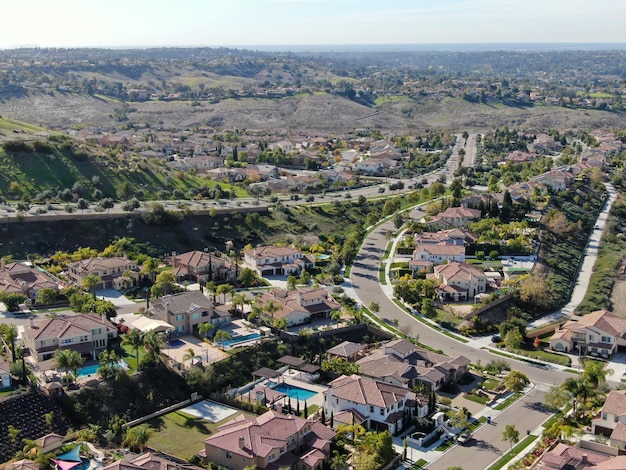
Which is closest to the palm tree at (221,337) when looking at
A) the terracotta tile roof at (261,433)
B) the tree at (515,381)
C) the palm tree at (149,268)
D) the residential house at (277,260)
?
the terracotta tile roof at (261,433)

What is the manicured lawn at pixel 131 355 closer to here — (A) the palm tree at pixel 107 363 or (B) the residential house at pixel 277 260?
(A) the palm tree at pixel 107 363

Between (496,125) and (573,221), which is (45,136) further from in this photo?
(496,125)

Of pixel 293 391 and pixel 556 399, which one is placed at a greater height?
pixel 556 399

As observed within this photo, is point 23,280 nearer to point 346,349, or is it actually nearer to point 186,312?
point 186,312

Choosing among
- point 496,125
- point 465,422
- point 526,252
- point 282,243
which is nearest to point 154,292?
point 282,243

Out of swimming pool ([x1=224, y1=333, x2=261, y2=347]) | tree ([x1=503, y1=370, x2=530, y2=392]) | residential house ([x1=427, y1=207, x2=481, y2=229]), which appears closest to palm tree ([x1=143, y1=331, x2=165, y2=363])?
swimming pool ([x1=224, y1=333, x2=261, y2=347])

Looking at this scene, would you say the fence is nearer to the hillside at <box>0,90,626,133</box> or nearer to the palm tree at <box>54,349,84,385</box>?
the palm tree at <box>54,349,84,385</box>

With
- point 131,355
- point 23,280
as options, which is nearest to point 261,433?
point 131,355
